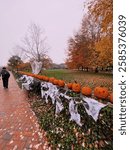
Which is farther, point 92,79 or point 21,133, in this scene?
point 92,79

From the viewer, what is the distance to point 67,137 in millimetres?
4852

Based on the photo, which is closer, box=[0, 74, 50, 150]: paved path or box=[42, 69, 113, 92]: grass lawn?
box=[0, 74, 50, 150]: paved path

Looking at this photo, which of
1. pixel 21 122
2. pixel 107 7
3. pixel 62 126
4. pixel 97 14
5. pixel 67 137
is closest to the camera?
pixel 67 137

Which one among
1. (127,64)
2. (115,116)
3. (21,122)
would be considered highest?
(127,64)

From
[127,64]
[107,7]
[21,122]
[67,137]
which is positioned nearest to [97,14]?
[107,7]

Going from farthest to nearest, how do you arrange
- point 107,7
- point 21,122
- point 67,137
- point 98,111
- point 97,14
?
point 97,14
point 107,7
point 21,122
point 67,137
point 98,111

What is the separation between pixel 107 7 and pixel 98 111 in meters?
8.73

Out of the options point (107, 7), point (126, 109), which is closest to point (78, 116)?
point (126, 109)

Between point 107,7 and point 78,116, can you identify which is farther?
point 107,7

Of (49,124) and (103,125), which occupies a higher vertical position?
(103,125)

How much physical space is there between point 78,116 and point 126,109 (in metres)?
2.63

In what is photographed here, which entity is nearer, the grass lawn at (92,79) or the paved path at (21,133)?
the paved path at (21,133)

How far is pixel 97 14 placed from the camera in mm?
12383

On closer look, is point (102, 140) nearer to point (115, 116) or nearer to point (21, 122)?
point (115, 116)
